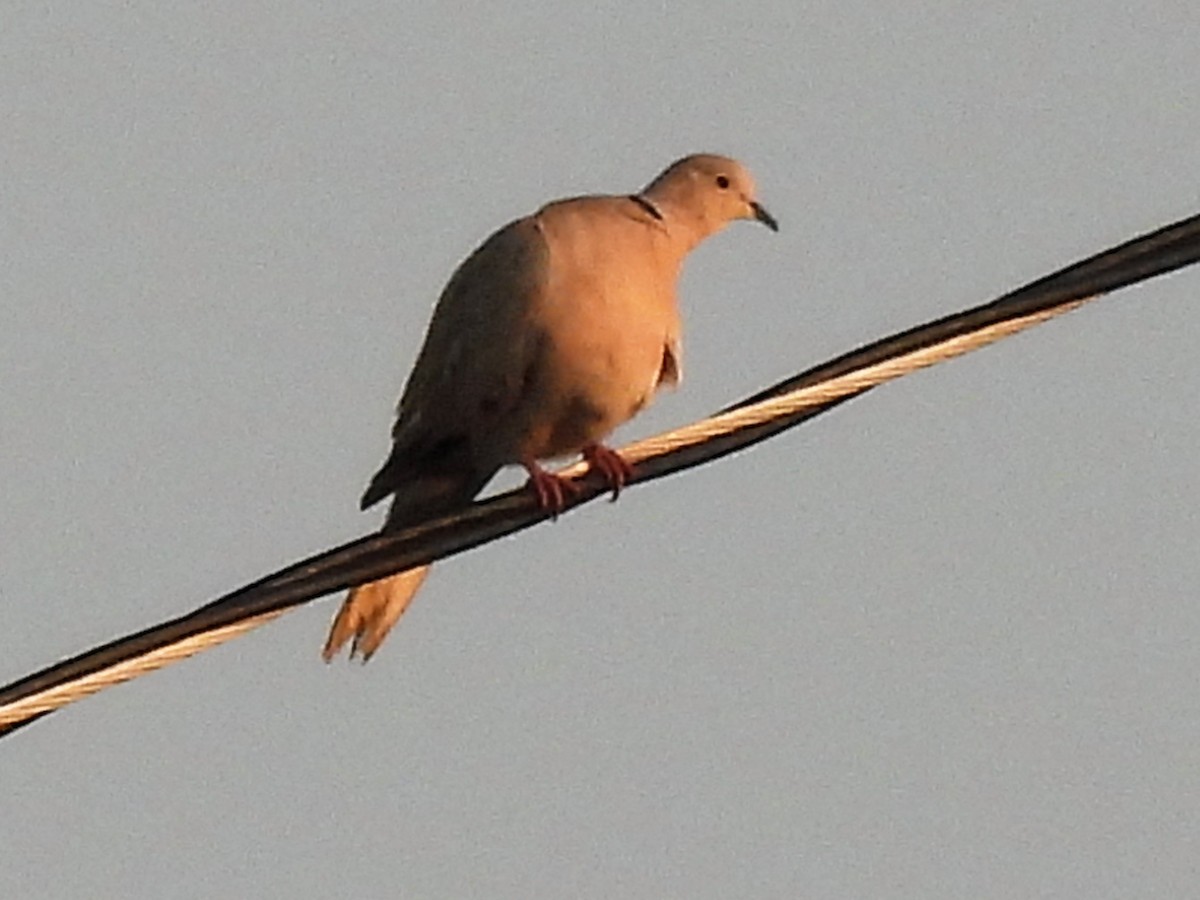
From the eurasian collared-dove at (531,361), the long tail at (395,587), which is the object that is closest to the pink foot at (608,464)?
the eurasian collared-dove at (531,361)

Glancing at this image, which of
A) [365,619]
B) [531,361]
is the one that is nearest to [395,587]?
[365,619]

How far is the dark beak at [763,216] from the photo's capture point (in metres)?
7.82

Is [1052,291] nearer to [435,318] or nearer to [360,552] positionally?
[360,552]

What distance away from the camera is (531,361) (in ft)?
21.6

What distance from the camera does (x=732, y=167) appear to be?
7781 millimetres

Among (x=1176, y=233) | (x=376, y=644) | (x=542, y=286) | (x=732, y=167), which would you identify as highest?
(x=732, y=167)

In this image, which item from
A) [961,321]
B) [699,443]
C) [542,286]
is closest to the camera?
[961,321]

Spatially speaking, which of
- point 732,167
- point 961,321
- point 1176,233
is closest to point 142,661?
point 961,321

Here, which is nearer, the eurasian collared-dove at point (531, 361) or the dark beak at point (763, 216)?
the eurasian collared-dove at point (531, 361)

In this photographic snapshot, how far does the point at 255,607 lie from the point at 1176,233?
1510mm

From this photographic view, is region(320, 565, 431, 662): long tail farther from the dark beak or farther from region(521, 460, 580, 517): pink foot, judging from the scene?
the dark beak

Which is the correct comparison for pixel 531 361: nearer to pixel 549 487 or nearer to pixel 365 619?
pixel 549 487

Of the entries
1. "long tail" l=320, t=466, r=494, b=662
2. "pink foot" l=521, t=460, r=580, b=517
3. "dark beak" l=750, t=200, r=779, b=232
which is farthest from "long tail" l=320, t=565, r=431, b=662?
"dark beak" l=750, t=200, r=779, b=232

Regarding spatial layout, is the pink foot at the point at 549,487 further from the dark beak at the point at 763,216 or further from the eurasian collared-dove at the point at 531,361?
the dark beak at the point at 763,216
